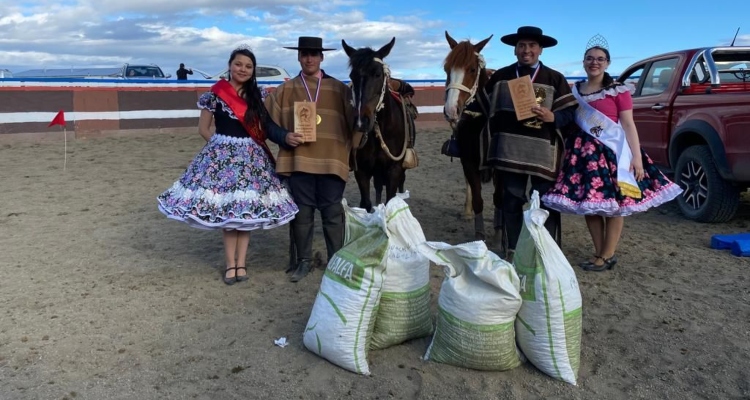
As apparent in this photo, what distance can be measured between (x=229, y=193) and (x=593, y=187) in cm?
257

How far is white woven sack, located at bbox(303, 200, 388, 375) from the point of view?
312cm

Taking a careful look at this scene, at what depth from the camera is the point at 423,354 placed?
10.9 ft

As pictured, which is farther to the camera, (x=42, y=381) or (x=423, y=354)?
(x=423, y=354)

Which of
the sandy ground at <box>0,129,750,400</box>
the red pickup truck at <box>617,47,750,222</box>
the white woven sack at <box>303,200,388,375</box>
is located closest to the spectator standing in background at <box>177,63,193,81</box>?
the sandy ground at <box>0,129,750,400</box>

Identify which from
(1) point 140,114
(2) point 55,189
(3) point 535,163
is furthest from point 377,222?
(1) point 140,114

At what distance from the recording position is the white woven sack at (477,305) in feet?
9.53

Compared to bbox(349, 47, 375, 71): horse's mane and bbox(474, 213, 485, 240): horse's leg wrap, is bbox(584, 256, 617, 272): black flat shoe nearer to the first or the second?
bbox(474, 213, 485, 240): horse's leg wrap

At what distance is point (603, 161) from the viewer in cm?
434

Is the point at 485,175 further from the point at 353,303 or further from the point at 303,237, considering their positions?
the point at 353,303

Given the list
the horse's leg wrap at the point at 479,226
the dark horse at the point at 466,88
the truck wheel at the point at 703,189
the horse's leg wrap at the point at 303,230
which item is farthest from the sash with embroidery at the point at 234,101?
the truck wheel at the point at 703,189

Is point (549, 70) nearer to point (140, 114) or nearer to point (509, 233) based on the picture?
point (509, 233)

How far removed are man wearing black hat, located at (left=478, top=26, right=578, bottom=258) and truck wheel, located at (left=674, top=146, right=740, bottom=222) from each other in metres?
2.41

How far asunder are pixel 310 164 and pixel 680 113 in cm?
418

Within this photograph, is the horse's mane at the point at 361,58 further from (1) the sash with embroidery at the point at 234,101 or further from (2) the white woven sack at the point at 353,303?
(2) the white woven sack at the point at 353,303
